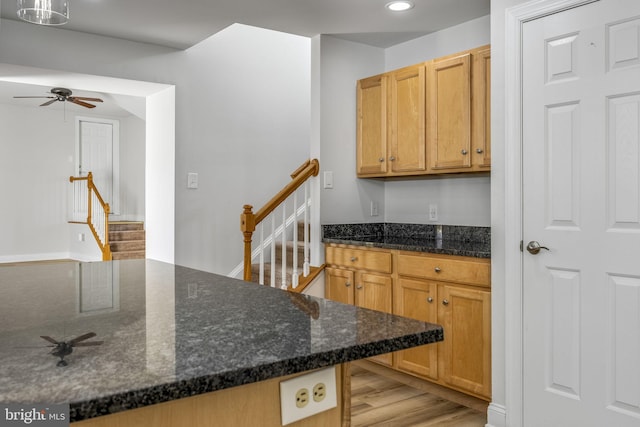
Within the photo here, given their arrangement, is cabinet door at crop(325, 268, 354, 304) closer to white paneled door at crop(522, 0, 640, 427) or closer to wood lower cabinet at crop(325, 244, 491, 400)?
wood lower cabinet at crop(325, 244, 491, 400)

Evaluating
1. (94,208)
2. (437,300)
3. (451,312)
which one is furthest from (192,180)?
(94,208)

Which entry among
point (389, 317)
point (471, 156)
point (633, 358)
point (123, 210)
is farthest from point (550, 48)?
point (123, 210)

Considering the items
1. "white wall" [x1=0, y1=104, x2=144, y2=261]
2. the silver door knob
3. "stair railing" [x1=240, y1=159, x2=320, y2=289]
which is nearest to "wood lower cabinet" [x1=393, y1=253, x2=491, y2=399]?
the silver door knob

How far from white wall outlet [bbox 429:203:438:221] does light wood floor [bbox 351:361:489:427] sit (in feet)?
3.70

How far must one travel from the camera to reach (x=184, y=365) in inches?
30.2

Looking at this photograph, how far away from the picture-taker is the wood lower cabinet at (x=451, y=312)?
9.50 feet

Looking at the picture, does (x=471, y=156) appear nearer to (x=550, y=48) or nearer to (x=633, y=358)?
(x=550, y=48)

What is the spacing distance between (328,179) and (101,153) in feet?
22.0

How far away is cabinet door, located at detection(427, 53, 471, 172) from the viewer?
10.6 ft

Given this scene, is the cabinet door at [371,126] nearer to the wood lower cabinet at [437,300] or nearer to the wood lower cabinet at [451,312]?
the wood lower cabinet at [437,300]

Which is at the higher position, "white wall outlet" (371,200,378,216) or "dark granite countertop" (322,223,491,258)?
"white wall outlet" (371,200,378,216)

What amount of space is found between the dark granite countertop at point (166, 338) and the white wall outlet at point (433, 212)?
2.61 meters

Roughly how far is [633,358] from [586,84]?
1217 mm

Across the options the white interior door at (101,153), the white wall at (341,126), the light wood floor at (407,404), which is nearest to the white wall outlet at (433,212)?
the white wall at (341,126)
